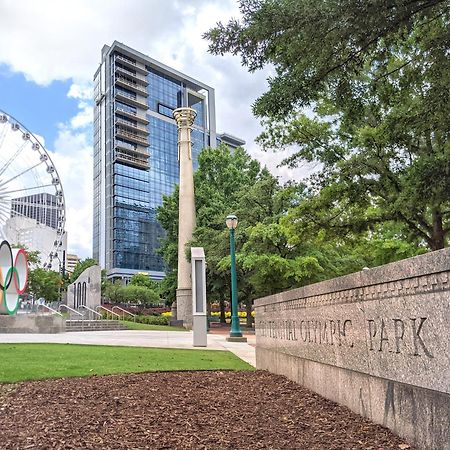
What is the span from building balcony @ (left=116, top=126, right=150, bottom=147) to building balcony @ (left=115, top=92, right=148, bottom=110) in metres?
7.03

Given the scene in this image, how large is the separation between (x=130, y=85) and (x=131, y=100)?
3686 millimetres

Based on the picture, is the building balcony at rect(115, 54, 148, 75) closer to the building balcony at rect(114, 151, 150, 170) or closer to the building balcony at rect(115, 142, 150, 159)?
the building balcony at rect(115, 142, 150, 159)

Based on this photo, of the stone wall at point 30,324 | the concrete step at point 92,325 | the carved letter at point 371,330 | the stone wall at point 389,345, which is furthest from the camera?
the concrete step at point 92,325

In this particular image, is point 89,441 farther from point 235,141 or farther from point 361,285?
point 235,141

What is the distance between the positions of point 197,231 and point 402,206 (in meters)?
22.6

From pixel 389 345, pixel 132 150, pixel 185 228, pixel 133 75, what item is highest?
A: pixel 133 75

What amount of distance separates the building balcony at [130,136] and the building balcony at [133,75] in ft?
43.4

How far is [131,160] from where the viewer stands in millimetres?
118938

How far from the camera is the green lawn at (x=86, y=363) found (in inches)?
317

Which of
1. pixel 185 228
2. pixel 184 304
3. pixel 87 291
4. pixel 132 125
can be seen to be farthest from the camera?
pixel 132 125

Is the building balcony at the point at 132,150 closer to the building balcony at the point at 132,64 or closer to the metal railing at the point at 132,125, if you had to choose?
the metal railing at the point at 132,125

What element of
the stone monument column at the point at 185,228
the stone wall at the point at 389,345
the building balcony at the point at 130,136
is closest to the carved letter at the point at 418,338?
the stone wall at the point at 389,345

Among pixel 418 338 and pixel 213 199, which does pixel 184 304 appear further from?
pixel 418 338

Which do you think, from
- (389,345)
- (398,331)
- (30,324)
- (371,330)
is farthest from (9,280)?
(398,331)
